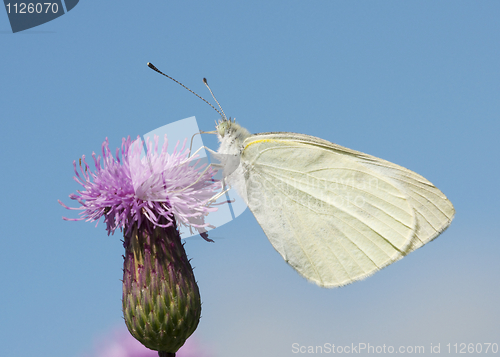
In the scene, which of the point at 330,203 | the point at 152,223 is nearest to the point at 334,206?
the point at 330,203

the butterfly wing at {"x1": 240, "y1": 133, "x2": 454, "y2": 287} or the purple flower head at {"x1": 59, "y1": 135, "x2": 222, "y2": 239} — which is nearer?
the purple flower head at {"x1": 59, "y1": 135, "x2": 222, "y2": 239}

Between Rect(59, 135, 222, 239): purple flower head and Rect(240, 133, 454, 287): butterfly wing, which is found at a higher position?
Rect(59, 135, 222, 239): purple flower head

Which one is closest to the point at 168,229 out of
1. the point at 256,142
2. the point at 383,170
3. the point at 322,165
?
the point at 256,142

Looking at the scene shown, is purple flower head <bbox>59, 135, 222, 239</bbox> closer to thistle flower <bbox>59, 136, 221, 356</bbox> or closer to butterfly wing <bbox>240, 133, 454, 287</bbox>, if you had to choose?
thistle flower <bbox>59, 136, 221, 356</bbox>

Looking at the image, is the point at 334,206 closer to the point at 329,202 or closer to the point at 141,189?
the point at 329,202

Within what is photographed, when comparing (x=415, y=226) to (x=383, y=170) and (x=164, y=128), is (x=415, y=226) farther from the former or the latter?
(x=164, y=128)

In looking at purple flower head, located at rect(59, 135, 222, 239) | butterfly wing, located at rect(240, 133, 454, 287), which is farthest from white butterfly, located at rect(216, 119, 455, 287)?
purple flower head, located at rect(59, 135, 222, 239)

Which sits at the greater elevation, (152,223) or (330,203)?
(152,223)

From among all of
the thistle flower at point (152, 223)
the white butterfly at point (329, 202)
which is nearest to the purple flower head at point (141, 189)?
the thistle flower at point (152, 223)
